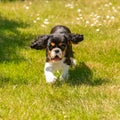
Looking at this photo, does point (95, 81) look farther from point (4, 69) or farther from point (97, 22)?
point (97, 22)

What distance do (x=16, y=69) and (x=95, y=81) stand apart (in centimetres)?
145

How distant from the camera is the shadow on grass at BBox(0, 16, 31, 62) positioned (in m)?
8.50

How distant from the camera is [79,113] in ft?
18.5

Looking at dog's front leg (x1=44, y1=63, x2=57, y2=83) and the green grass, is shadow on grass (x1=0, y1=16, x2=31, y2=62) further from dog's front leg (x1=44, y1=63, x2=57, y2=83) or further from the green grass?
dog's front leg (x1=44, y1=63, x2=57, y2=83)

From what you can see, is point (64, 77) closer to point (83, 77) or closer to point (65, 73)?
point (65, 73)

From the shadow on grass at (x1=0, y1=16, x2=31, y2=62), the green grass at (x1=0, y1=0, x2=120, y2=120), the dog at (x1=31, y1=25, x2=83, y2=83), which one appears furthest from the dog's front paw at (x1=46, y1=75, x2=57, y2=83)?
the shadow on grass at (x1=0, y1=16, x2=31, y2=62)

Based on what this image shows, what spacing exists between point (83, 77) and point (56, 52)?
2.95ft

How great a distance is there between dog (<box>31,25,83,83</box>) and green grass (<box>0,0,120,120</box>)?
0.60ft

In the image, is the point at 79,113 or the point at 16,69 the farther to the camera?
the point at 16,69

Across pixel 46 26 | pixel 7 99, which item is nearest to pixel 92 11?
pixel 46 26

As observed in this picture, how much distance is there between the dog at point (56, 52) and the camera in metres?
6.69

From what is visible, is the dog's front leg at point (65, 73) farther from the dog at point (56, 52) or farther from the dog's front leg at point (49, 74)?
the dog's front leg at point (49, 74)

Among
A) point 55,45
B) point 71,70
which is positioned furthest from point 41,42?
point 71,70

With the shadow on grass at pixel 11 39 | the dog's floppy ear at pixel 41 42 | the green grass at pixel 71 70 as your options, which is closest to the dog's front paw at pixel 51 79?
the green grass at pixel 71 70
